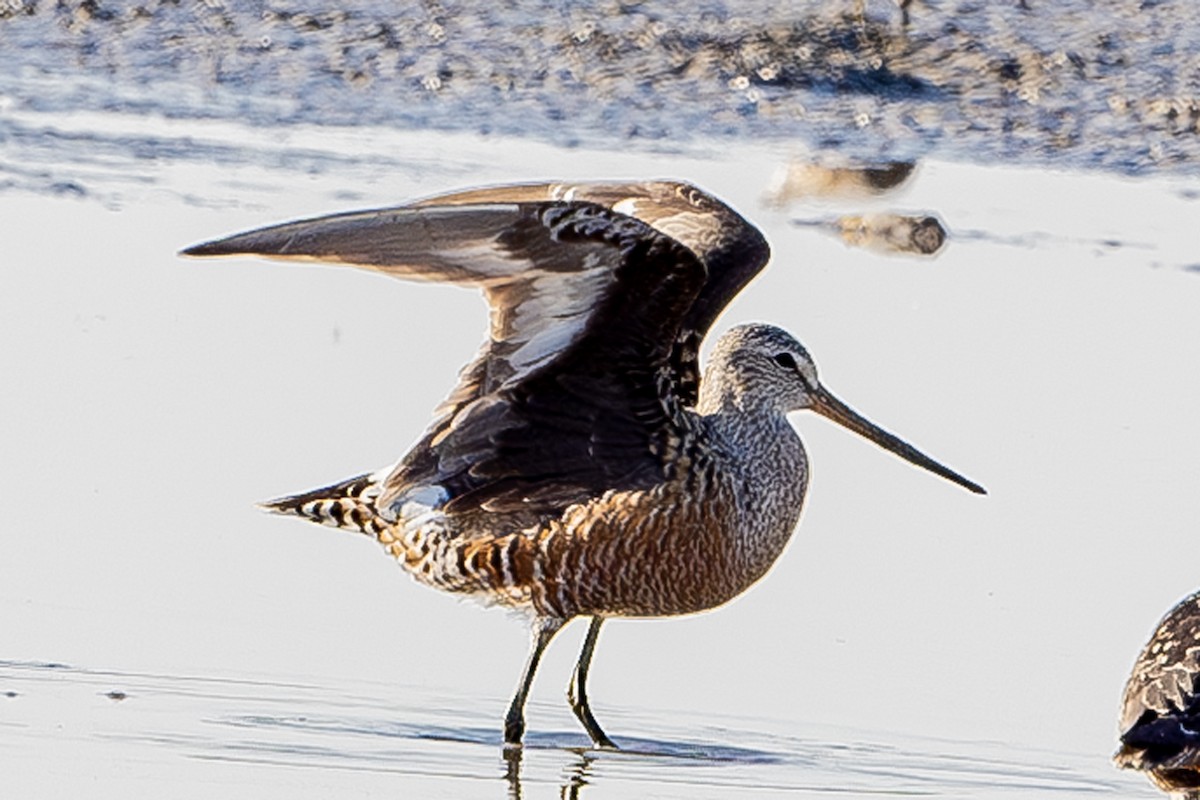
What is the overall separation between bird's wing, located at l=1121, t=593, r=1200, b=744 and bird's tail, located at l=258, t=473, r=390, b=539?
1720 millimetres

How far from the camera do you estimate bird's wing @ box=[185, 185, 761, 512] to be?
18.7 feet

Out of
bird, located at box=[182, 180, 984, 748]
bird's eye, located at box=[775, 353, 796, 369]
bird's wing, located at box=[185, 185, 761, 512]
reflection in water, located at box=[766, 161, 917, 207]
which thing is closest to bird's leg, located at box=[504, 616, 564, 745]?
bird, located at box=[182, 180, 984, 748]

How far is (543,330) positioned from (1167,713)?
151 centimetres

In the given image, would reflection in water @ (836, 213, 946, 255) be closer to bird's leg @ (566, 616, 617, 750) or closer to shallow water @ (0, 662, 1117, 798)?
bird's leg @ (566, 616, 617, 750)

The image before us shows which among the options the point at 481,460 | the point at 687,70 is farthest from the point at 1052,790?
the point at 687,70

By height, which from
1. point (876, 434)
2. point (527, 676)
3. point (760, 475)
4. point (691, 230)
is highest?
point (691, 230)

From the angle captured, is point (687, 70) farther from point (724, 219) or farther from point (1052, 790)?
point (1052, 790)

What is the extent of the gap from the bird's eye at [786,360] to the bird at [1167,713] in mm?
1149

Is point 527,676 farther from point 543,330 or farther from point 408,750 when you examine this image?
point 543,330

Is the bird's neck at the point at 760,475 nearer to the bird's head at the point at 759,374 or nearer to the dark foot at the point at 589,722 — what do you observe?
the bird's head at the point at 759,374

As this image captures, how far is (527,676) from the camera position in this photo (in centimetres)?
621

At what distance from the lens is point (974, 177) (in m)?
10.9

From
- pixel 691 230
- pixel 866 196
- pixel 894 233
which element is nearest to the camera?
pixel 691 230

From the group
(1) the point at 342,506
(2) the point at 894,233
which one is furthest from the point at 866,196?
(1) the point at 342,506
